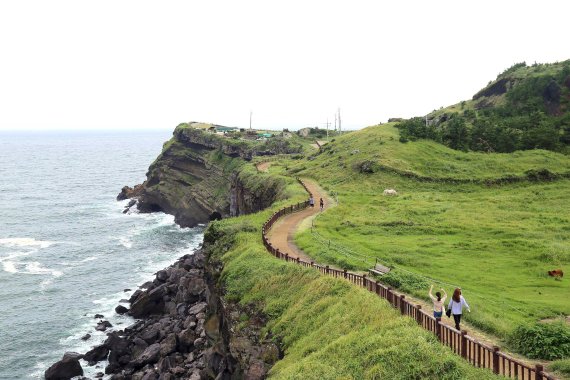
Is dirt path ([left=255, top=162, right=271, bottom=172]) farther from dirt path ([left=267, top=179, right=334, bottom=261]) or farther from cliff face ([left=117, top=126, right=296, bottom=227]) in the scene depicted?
dirt path ([left=267, top=179, right=334, bottom=261])

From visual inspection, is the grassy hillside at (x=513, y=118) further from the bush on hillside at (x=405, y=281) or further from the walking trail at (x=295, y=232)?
the bush on hillside at (x=405, y=281)

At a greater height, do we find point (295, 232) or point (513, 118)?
point (513, 118)

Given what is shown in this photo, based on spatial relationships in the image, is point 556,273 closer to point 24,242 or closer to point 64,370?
point 64,370

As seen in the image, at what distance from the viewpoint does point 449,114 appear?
114438 mm

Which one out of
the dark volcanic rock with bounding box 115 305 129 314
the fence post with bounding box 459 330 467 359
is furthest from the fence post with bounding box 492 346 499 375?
the dark volcanic rock with bounding box 115 305 129 314

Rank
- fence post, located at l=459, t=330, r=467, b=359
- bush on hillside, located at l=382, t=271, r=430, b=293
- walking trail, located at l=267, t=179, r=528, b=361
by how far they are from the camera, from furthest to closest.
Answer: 1. bush on hillside, located at l=382, t=271, r=430, b=293
2. walking trail, located at l=267, t=179, r=528, b=361
3. fence post, located at l=459, t=330, r=467, b=359

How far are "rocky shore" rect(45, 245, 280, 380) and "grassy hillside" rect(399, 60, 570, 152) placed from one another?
40207 mm

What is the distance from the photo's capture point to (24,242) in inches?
3442

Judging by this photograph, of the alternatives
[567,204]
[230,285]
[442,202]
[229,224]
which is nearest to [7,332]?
[229,224]

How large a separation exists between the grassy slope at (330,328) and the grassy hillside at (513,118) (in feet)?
173

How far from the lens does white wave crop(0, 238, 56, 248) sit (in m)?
85.3

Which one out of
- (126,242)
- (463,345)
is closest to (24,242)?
(126,242)

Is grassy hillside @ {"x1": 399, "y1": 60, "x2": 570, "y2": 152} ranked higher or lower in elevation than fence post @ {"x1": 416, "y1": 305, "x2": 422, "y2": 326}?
higher

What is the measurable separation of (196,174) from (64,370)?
247ft
